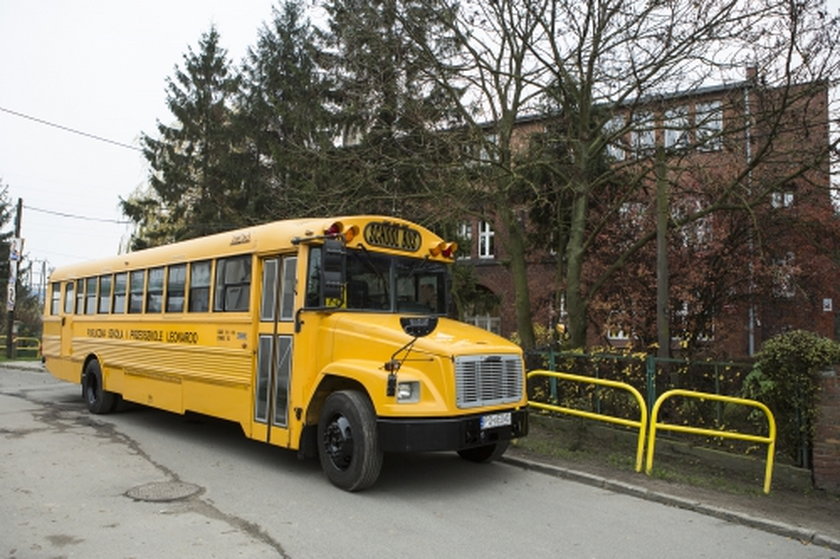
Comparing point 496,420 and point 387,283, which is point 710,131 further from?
point 496,420

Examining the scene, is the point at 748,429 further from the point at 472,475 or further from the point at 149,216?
the point at 149,216

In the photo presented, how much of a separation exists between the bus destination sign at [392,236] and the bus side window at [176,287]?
350 cm

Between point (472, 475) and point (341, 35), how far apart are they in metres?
10.5

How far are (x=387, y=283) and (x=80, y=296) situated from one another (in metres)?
8.17

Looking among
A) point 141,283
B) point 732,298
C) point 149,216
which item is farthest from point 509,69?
point 149,216

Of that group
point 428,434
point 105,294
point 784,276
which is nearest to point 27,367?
point 105,294

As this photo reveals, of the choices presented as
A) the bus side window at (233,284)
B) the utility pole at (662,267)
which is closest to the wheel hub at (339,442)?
the bus side window at (233,284)

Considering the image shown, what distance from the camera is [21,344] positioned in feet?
101

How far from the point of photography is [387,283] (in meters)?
7.27

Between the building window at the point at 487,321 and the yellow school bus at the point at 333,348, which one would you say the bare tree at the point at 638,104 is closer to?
the yellow school bus at the point at 333,348

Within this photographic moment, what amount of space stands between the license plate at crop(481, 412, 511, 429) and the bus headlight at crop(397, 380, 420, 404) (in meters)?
0.73

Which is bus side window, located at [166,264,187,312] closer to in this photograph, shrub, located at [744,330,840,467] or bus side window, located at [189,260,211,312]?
bus side window, located at [189,260,211,312]

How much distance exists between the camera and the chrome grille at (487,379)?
607cm

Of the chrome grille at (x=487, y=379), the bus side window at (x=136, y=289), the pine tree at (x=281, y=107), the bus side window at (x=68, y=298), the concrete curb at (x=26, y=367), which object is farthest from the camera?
the concrete curb at (x=26, y=367)
